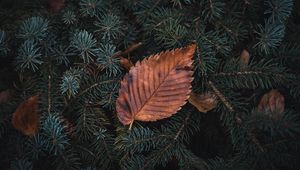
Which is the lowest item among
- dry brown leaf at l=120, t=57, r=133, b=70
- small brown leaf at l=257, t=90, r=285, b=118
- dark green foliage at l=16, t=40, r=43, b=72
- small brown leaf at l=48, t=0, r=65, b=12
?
small brown leaf at l=257, t=90, r=285, b=118

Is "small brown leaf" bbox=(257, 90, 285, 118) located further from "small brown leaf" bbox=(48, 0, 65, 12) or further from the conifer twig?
"small brown leaf" bbox=(48, 0, 65, 12)

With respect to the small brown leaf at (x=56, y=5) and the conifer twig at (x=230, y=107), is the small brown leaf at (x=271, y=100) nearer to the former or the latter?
the conifer twig at (x=230, y=107)

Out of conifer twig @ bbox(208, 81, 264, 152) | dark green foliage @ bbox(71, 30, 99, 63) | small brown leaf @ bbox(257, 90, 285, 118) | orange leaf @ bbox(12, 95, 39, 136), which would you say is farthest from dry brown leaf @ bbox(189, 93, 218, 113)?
orange leaf @ bbox(12, 95, 39, 136)

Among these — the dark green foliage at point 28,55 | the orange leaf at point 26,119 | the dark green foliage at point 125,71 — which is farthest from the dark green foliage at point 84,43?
the orange leaf at point 26,119

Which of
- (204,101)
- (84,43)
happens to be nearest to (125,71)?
(84,43)

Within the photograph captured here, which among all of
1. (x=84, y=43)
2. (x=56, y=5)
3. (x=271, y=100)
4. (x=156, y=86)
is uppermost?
(x=56, y=5)

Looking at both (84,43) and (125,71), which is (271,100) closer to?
(125,71)

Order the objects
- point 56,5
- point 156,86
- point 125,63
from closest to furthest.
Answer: point 156,86, point 125,63, point 56,5
